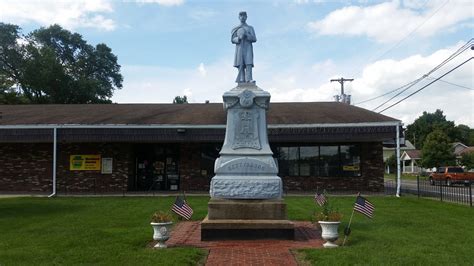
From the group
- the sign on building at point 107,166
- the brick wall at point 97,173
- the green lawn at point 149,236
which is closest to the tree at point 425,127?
the brick wall at point 97,173

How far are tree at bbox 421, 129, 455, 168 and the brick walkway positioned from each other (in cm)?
4611

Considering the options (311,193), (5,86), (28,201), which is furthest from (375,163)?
(5,86)

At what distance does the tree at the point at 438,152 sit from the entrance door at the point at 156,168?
37.7 meters

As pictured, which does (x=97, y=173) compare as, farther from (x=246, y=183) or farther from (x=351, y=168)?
(x=246, y=183)

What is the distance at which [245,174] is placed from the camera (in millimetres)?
10781

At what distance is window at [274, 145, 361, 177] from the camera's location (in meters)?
24.2

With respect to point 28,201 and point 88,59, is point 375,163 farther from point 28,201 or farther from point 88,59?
point 88,59

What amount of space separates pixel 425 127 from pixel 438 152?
Result: 41138 mm

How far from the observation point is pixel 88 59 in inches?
2076

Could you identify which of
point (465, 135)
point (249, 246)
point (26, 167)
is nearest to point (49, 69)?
point (26, 167)

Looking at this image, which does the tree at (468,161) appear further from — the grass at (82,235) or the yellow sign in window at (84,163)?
the grass at (82,235)

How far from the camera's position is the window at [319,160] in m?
24.2

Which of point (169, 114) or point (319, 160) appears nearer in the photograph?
point (319, 160)

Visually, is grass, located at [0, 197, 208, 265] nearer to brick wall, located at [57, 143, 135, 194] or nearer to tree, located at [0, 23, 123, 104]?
brick wall, located at [57, 143, 135, 194]
